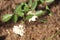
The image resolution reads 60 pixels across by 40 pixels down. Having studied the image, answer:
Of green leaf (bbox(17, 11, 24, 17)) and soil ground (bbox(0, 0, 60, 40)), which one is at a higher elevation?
green leaf (bbox(17, 11, 24, 17))

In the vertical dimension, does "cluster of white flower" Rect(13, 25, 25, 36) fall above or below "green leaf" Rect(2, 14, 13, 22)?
Result: below

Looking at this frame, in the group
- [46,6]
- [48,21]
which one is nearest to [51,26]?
[48,21]

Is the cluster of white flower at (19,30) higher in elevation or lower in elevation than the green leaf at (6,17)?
lower

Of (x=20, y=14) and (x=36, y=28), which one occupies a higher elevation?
(x=20, y=14)

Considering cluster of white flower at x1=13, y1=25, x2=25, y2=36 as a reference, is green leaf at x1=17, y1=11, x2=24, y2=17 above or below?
above

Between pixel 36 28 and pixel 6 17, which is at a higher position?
pixel 6 17

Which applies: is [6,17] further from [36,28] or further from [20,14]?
[36,28]

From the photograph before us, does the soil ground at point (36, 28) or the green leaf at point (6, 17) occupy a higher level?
the green leaf at point (6, 17)

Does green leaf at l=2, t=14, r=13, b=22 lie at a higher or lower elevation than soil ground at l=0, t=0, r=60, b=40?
higher

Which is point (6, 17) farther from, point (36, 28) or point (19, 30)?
point (36, 28)

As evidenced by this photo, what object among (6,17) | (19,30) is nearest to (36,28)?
(19,30)

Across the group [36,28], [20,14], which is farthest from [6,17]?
[36,28]

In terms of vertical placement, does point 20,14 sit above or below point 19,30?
above
